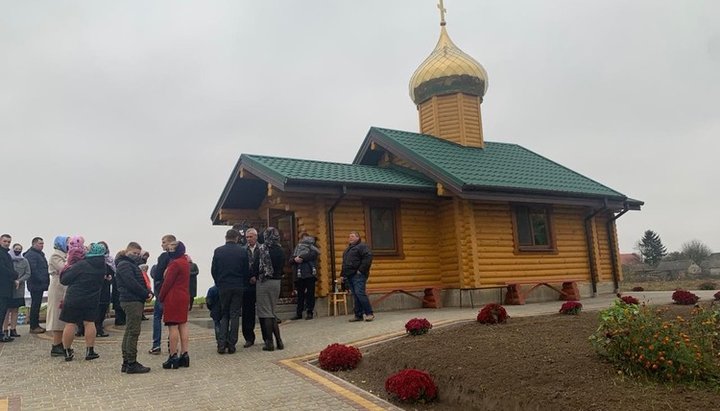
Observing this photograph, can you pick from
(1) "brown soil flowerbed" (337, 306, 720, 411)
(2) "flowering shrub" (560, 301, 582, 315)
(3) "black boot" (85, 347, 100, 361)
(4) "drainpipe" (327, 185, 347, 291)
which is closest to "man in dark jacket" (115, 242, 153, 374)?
(3) "black boot" (85, 347, 100, 361)

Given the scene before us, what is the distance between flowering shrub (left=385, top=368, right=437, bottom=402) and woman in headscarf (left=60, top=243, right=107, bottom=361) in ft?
15.7

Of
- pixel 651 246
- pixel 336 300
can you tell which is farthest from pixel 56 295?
pixel 651 246

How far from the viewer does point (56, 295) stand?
9.17 m

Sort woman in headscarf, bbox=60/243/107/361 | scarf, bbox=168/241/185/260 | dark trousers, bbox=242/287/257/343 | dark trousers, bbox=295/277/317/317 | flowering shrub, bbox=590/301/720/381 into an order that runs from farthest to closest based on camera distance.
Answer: dark trousers, bbox=295/277/317/317 < dark trousers, bbox=242/287/257/343 < woman in headscarf, bbox=60/243/107/361 < scarf, bbox=168/241/185/260 < flowering shrub, bbox=590/301/720/381

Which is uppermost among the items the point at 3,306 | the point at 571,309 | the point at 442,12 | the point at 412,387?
the point at 442,12

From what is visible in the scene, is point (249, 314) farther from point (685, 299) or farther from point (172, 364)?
point (685, 299)

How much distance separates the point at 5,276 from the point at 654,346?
34.4 ft

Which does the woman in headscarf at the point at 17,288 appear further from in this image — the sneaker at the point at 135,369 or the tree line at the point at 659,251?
the tree line at the point at 659,251

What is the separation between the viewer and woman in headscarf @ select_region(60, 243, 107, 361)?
7961 mm

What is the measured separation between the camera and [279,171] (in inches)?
499

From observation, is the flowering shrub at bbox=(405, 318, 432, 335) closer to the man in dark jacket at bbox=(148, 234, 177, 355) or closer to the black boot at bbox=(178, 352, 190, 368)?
the black boot at bbox=(178, 352, 190, 368)

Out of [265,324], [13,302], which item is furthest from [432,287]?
[13,302]

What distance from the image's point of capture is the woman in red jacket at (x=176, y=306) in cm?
753

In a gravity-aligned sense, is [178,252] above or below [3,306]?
above
